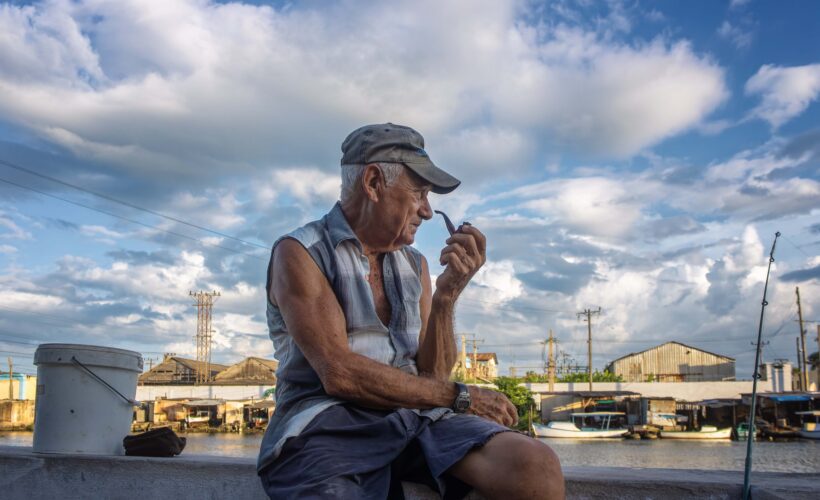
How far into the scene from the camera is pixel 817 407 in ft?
127

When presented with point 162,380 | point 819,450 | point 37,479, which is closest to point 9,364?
point 162,380

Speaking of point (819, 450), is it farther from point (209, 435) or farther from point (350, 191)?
point (350, 191)

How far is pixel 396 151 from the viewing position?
1.93 metres

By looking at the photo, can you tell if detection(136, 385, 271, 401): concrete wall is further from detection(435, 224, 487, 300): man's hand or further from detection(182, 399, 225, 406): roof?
detection(435, 224, 487, 300): man's hand

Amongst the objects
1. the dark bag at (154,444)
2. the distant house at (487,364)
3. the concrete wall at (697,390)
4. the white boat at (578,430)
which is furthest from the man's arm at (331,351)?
the distant house at (487,364)

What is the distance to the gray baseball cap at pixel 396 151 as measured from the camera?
1.92 meters

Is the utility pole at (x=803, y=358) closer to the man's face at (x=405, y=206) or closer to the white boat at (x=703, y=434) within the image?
the white boat at (x=703, y=434)

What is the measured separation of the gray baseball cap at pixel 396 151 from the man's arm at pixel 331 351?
0.33 metres

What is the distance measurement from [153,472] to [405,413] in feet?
4.26

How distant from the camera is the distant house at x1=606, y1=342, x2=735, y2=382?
54312mm

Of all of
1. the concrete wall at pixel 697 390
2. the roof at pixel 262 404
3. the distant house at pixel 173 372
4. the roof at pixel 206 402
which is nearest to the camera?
the concrete wall at pixel 697 390

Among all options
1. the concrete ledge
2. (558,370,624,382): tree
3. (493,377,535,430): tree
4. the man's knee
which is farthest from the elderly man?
(558,370,624,382): tree

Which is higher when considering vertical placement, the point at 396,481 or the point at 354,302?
the point at 354,302

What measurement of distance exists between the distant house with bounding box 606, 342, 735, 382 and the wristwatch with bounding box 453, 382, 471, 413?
56.9 metres
